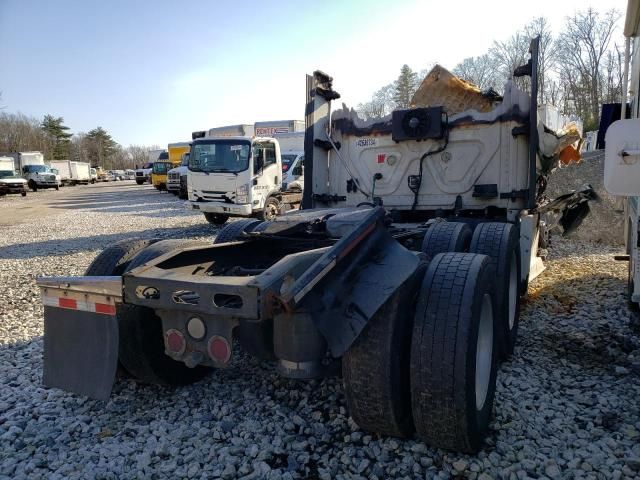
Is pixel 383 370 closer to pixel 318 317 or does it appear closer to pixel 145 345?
pixel 318 317

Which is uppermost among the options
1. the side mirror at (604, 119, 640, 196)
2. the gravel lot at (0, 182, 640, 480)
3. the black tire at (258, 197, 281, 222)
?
the side mirror at (604, 119, 640, 196)

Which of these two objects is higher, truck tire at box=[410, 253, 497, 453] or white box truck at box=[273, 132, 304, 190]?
white box truck at box=[273, 132, 304, 190]

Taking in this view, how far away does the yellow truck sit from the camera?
33.1m

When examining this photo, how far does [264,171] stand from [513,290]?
32.5 feet

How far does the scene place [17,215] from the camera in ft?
65.9

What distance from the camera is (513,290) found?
461 centimetres

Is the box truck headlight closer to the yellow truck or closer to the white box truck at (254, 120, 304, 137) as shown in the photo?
the white box truck at (254, 120, 304, 137)

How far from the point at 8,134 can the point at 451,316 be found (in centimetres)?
9282

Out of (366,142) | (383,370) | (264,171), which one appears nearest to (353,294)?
(383,370)

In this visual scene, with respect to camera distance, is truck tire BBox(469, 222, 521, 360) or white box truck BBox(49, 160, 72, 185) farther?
white box truck BBox(49, 160, 72, 185)

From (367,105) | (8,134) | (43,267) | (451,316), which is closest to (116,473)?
(451,316)

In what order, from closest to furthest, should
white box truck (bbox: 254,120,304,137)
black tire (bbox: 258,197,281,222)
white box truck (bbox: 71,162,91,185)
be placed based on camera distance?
black tire (bbox: 258,197,281,222)
white box truck (bbox: 254,120,304,137)
white box truck (bbox: 71,162,91,185)

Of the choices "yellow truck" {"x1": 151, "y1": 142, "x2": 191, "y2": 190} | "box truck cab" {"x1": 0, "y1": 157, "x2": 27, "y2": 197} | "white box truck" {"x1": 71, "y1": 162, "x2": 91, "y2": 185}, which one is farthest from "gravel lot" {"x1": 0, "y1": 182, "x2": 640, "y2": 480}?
"white box truck" {"x1": 71, "y1": 162, "x2": 91, "y2": 185}

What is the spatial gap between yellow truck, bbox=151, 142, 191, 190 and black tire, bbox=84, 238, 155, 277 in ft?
99.1
